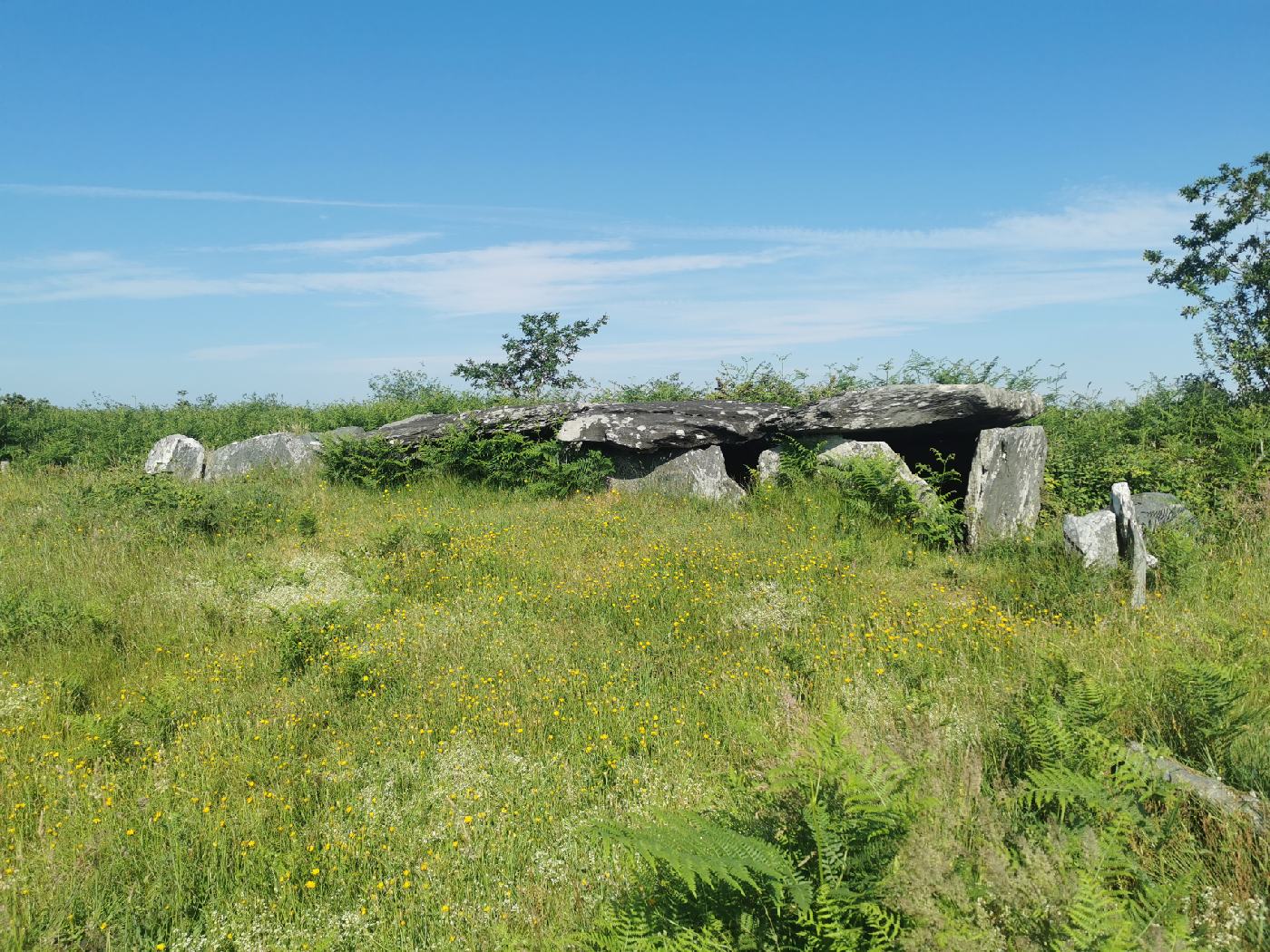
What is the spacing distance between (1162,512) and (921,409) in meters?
3.40

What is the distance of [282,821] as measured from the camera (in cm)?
522

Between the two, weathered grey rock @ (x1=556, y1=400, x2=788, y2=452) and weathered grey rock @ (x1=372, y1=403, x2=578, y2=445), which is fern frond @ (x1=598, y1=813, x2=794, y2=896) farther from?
weathered grey rock @ (x1=372, y1=403, x2=578, y2=445)

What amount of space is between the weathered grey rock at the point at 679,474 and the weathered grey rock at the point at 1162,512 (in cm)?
557

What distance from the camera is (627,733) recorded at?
620 centimetres

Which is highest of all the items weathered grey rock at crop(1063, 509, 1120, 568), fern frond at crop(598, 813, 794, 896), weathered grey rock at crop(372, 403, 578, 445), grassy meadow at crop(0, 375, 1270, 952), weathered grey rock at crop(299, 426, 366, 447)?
weathered grey rock at crop(372, 403, 578, 445)

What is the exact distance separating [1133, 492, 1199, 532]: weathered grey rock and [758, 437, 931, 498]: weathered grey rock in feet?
8.96

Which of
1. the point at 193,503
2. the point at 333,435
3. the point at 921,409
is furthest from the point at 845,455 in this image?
the point at 193,503

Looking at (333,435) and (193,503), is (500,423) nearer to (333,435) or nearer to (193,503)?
(333,435)

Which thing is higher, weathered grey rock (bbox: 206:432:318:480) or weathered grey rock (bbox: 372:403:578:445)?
weathered grey rock (bbox: 372:403:578:445)

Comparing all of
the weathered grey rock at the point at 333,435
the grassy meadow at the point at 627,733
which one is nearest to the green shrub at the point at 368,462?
the weathered grey rock at the point at 333,435

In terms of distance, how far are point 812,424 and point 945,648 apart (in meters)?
5.98

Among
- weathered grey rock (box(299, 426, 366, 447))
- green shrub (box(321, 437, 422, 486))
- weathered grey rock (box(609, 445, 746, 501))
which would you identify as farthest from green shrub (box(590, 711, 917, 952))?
weathered grey rock (box(299, 426, 366, 447))

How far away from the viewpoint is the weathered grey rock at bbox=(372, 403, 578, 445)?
14.4m

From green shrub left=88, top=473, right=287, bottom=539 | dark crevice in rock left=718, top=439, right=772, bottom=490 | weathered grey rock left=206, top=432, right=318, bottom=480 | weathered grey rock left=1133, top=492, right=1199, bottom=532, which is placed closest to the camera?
weathered grey rock left=1133, top=492, right=1199, bottom=532
